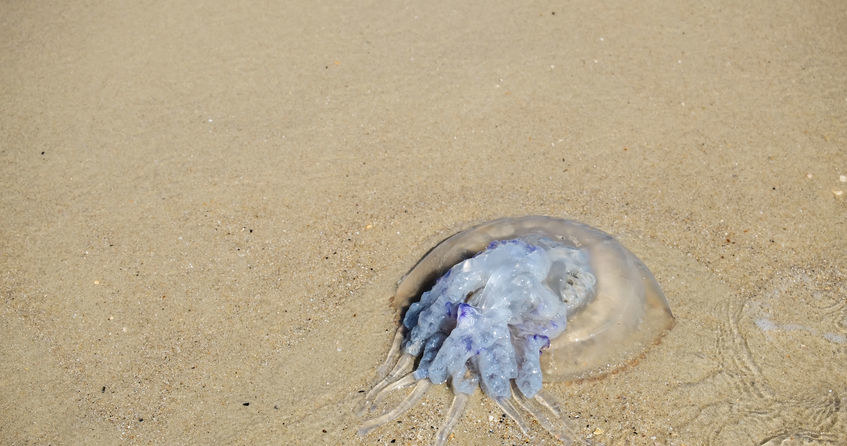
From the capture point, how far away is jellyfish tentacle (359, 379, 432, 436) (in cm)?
323

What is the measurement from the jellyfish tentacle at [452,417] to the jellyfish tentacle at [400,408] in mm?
152

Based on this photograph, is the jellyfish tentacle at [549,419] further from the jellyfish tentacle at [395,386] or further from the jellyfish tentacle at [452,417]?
the jellyfish tentacle at [395,386]

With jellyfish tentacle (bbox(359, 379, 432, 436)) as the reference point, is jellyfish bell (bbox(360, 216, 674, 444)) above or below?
above

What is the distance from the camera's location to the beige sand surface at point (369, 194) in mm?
3357

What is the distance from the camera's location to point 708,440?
3156mm

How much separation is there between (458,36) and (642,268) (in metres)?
2.54

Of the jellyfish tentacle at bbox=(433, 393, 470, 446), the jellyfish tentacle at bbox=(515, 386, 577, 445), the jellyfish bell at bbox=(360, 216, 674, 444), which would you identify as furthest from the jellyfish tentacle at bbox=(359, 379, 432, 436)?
the jellyfish tentacle at bbox=(515, 386, 577, 445)

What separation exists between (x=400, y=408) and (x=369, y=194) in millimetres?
1526

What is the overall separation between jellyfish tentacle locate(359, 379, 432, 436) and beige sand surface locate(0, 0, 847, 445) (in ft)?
0.16

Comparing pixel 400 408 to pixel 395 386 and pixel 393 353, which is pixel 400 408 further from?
pixel 393 353

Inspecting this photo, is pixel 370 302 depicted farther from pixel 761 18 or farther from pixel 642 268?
pixel 761 18

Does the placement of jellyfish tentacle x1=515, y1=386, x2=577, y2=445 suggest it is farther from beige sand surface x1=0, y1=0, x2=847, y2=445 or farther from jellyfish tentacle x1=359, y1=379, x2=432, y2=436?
jellyfish tentacle x1=359, y1=379, x2=432, y2=436

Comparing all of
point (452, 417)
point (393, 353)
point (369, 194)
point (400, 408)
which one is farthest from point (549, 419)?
point (369, 194)

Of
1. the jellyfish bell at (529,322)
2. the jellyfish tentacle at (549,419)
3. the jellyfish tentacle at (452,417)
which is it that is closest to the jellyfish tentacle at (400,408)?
the jellyfish bell at (529,322)
